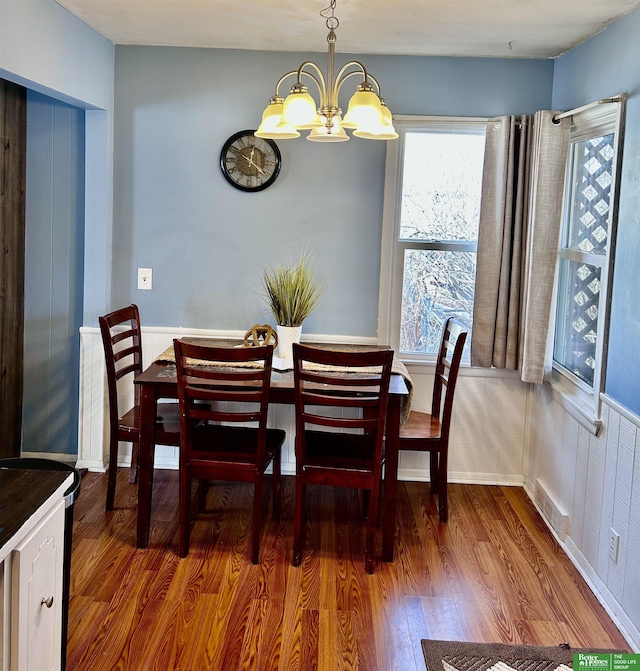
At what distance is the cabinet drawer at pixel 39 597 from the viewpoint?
1767 millimetres

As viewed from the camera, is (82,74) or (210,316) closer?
(82,74)

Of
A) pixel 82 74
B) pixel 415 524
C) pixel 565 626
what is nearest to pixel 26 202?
pixel 82 74

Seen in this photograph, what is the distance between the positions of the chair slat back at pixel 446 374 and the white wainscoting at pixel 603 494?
1.77ft

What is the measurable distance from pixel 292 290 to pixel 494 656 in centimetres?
205

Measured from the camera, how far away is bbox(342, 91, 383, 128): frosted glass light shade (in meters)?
2.88

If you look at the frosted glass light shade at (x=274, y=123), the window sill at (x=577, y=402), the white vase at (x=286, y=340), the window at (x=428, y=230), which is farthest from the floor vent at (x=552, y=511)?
the frosted glass light shade at (x=274, y=123)

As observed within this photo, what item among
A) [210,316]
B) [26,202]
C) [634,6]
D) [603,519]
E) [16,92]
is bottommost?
[603,519]

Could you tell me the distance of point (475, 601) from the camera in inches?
123

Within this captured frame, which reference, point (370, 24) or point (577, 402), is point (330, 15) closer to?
point (370, 24)

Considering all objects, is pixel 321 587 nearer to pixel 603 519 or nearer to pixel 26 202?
pixel 603 519

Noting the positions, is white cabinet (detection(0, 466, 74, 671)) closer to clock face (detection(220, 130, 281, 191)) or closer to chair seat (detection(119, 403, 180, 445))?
chair seat (detection(119, 403, 180, 445))

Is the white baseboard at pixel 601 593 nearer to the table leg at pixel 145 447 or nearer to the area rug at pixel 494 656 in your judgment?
the area rug at pixel 494 656

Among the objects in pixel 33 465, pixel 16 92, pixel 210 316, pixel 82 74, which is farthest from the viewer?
pixel 210 316

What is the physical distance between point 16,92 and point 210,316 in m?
→ 1.58
